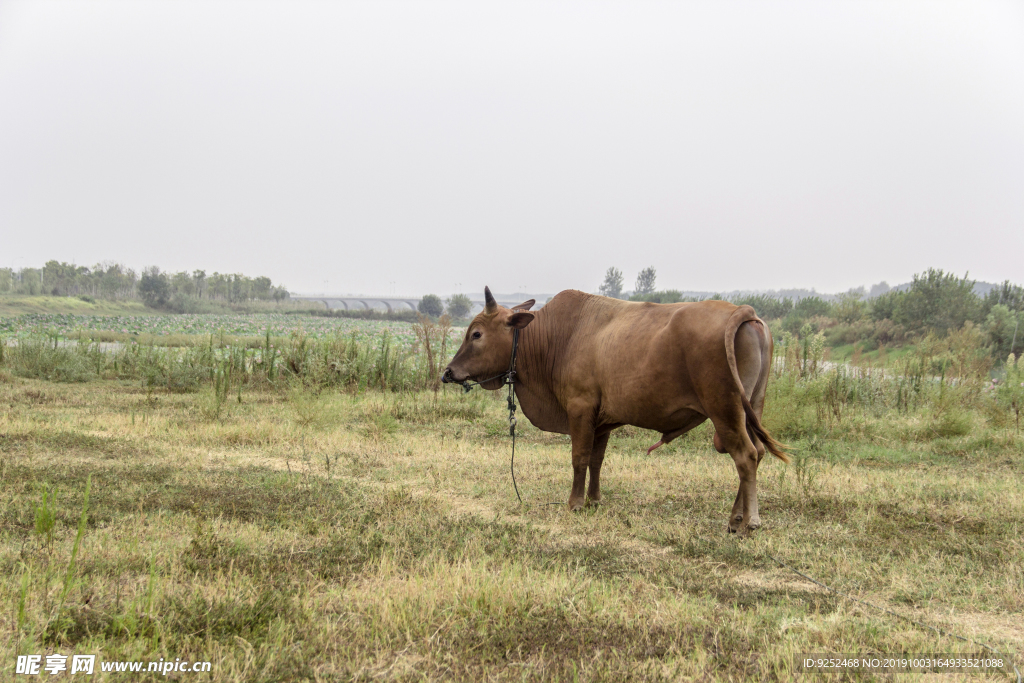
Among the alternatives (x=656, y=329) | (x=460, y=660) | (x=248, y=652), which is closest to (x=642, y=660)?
(x=460, y=660)

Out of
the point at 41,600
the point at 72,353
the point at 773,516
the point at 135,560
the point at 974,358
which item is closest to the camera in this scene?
the point at 41,600

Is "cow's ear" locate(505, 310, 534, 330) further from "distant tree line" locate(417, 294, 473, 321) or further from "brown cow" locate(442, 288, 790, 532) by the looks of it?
"distant tree line" locate(417, 294, 473, 321)

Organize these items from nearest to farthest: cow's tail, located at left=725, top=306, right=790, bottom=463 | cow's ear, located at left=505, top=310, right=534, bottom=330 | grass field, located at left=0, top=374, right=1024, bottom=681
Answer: grass field, located at left=0, top=374, right=1024, bottom=681, cow's tail, located at left=725, top=306, right=790, bottom=463, cow's ear, located at left=505, top=310, right=534, bottom=330

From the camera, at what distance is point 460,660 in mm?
2939

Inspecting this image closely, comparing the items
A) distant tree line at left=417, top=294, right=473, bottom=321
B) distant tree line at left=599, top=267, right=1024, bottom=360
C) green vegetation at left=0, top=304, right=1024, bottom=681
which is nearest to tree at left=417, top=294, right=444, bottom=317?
distant tree line at left=417, top=294, right=473, bottom=321

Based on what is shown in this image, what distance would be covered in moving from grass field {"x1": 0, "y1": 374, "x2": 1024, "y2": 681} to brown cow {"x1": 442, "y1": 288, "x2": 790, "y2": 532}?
629mm

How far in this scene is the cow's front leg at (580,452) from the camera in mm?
5535

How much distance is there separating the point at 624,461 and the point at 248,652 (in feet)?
17.3

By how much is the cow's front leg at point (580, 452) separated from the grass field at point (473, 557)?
0.66ft

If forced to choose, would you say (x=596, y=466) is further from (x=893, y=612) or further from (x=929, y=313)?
(x=929, y=313)

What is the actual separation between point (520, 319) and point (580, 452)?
1.23 metres

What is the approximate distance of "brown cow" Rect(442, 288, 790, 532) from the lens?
15.3ft

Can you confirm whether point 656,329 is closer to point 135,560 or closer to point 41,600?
point 135,560

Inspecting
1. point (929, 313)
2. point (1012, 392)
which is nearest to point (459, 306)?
point (929, 313)
